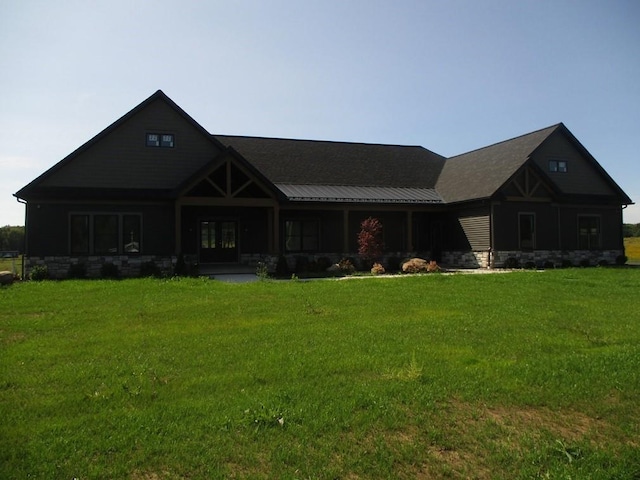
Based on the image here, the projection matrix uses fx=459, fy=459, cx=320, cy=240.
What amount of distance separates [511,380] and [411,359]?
3.93ft

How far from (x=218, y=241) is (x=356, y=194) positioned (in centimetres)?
708

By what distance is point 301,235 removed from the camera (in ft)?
73.4

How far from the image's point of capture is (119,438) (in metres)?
3.77

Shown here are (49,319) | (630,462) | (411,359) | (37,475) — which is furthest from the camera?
(49,319)

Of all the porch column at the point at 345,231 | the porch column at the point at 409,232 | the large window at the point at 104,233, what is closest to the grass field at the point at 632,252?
the porch column at the point at 409,232

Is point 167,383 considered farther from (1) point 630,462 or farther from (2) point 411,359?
(1) point 630,462

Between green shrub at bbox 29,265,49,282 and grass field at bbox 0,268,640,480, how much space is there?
865cm

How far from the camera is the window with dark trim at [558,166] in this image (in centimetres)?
2428

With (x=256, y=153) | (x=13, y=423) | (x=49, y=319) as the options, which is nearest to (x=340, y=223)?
(x=256, y=153)

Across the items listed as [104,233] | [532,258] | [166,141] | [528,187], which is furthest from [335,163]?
[104,233]

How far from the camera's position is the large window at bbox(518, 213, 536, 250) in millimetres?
22031

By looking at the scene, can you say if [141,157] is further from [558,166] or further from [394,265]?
[558,166]

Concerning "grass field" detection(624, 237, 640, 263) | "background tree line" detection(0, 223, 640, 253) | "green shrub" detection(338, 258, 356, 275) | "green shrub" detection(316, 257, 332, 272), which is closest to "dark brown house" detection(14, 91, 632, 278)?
"green shrub" detection(316, 257, 332, 272)

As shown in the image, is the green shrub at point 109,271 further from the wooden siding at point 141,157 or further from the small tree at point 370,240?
the small tree at point 370,240
